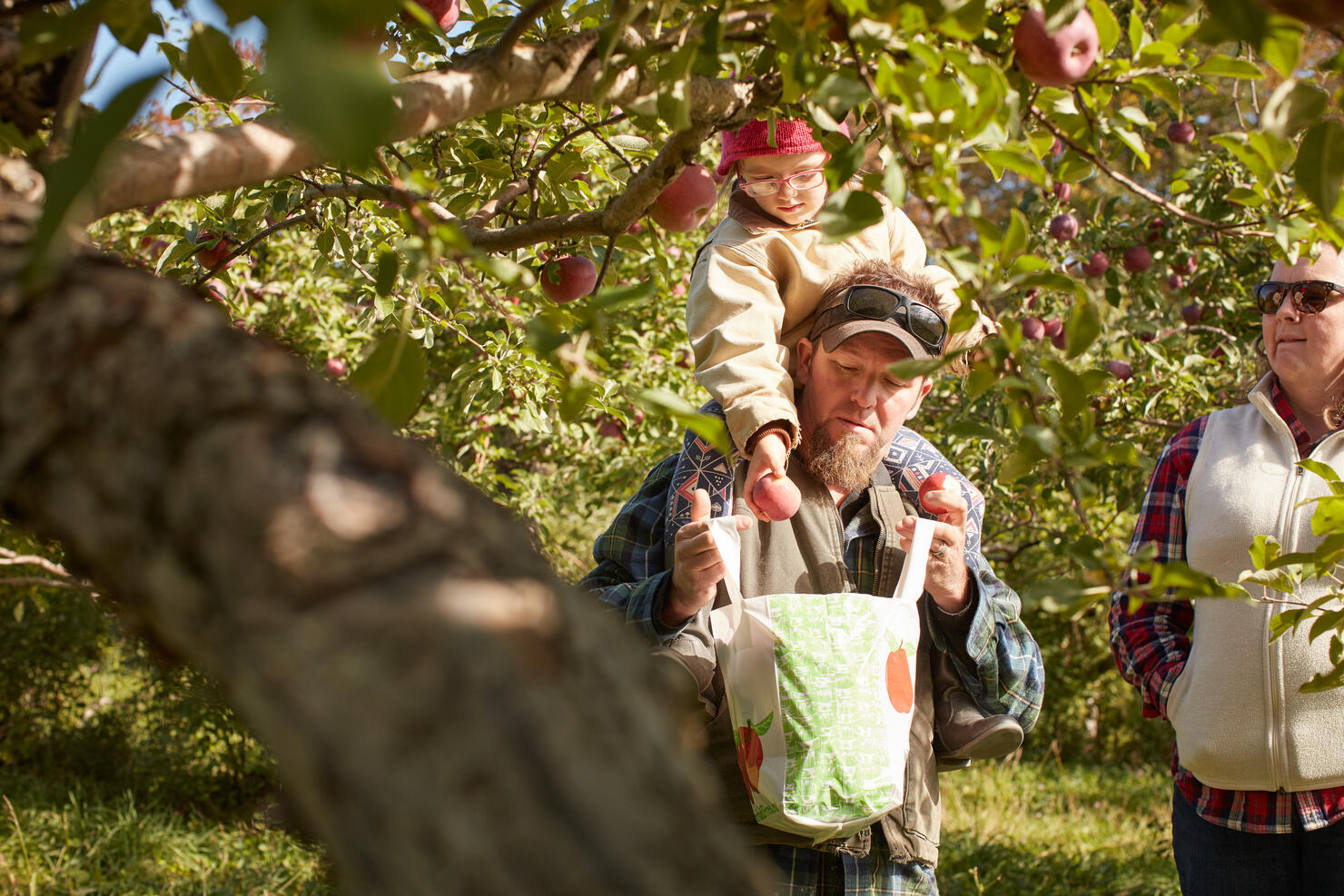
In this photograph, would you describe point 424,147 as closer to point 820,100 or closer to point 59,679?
point 820,100

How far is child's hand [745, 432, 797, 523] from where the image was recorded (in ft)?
5.25

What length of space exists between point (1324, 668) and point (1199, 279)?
8.46 ft

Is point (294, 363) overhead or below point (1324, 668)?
overhead

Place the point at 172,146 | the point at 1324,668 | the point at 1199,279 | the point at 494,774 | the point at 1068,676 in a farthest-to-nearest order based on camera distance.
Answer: the point at 1068,676
the point at 1199,279
the point at 1324,668
the point at 172,146
the point at 494,774

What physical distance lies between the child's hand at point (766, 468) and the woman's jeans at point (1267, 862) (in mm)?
1059

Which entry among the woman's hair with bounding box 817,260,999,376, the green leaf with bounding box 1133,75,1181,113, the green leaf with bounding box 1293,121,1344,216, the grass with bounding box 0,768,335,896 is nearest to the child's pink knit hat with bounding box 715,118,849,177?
the woman's hair with bounding box 817,260,999,376

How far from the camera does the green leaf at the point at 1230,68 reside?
0.96 metres

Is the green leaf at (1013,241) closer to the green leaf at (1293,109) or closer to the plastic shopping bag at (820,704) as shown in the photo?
the green leaf at (1293,109)

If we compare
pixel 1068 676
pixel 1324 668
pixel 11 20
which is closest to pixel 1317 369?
pixel 1324 668

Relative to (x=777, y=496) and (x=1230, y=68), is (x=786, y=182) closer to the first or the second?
(x=777, y=496)

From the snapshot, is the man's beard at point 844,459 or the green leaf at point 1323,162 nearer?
the green leaf at point 1323,162

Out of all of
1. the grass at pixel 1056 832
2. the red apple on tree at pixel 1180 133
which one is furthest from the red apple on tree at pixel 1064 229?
the grass at pixel 1056 832

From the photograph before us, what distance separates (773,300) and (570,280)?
37cm

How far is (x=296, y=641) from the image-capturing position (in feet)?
1.51
